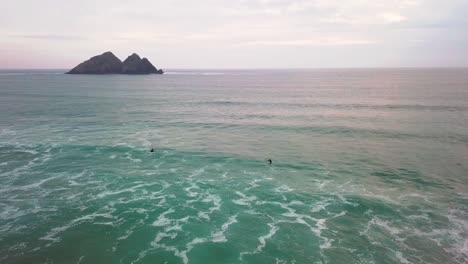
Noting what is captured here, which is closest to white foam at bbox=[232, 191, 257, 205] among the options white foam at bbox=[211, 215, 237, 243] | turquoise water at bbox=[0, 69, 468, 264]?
turquoise water at bbox=[0, 69, 468, 264]

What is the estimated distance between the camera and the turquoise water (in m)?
26.1

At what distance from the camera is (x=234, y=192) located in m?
37.1

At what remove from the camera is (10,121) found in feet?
243

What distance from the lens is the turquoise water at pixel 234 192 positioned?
2611cm

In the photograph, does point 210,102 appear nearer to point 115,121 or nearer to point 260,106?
point 260,106

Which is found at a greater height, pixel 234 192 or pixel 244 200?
pixel 234 192

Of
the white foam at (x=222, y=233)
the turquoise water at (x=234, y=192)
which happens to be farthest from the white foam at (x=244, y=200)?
the white foam at (x=222, y=233)

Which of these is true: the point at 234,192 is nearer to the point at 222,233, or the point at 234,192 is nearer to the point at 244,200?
the point at 244,200

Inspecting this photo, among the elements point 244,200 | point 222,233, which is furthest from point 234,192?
point 222,233

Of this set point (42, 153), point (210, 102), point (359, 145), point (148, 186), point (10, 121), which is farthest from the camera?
point (210, 102)

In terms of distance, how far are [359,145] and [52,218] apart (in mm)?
45606

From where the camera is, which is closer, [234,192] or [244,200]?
Result: [244,200]

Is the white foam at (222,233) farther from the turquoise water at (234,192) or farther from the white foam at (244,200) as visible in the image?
the white foam at (244,200)

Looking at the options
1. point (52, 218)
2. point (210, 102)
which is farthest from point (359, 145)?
point (210, 102)
